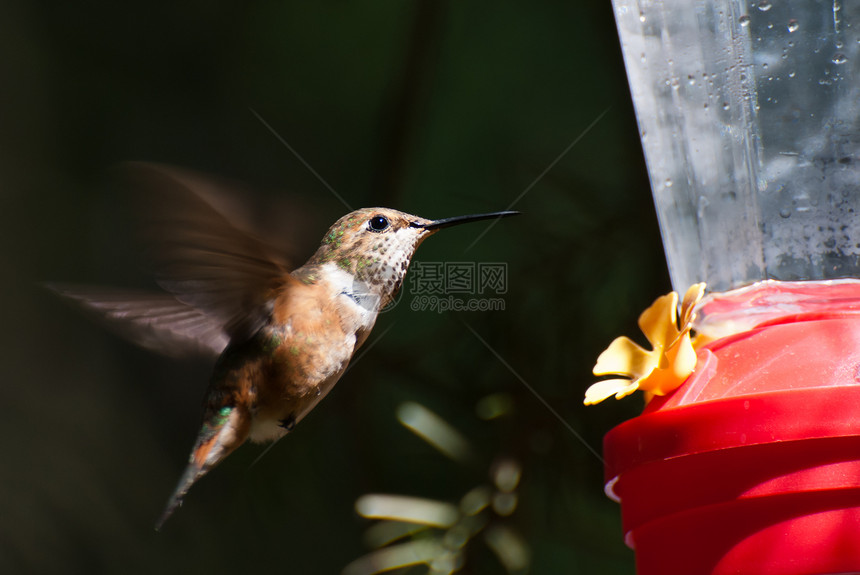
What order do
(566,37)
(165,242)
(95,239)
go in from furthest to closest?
(95,239) → (566,37) → (165,242)

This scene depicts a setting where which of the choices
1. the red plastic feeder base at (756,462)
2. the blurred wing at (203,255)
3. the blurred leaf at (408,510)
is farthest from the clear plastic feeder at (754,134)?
the blurred leaf at (408,510)

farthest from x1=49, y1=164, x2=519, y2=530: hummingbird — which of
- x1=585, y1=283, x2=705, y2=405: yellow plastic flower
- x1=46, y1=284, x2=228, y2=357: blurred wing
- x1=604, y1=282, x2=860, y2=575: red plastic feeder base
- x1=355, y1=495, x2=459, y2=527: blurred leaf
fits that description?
x1=355, y1=495, x2=459, y2=527: blurred leaf

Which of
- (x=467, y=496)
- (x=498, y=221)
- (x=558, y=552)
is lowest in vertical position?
(x=558, y=552)

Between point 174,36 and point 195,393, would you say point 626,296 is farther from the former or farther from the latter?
point 174,36

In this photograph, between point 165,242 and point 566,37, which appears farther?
point 566,37

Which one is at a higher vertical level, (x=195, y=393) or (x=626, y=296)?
(x=626, y=296)

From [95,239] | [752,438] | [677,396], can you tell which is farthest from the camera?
[95,239]

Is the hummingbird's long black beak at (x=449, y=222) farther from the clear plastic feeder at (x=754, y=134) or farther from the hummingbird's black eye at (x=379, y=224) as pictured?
the clear plastic feeder at (x=754, y=134)

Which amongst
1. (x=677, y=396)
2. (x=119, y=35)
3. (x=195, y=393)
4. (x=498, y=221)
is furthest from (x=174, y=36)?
(x=677, y=396)
